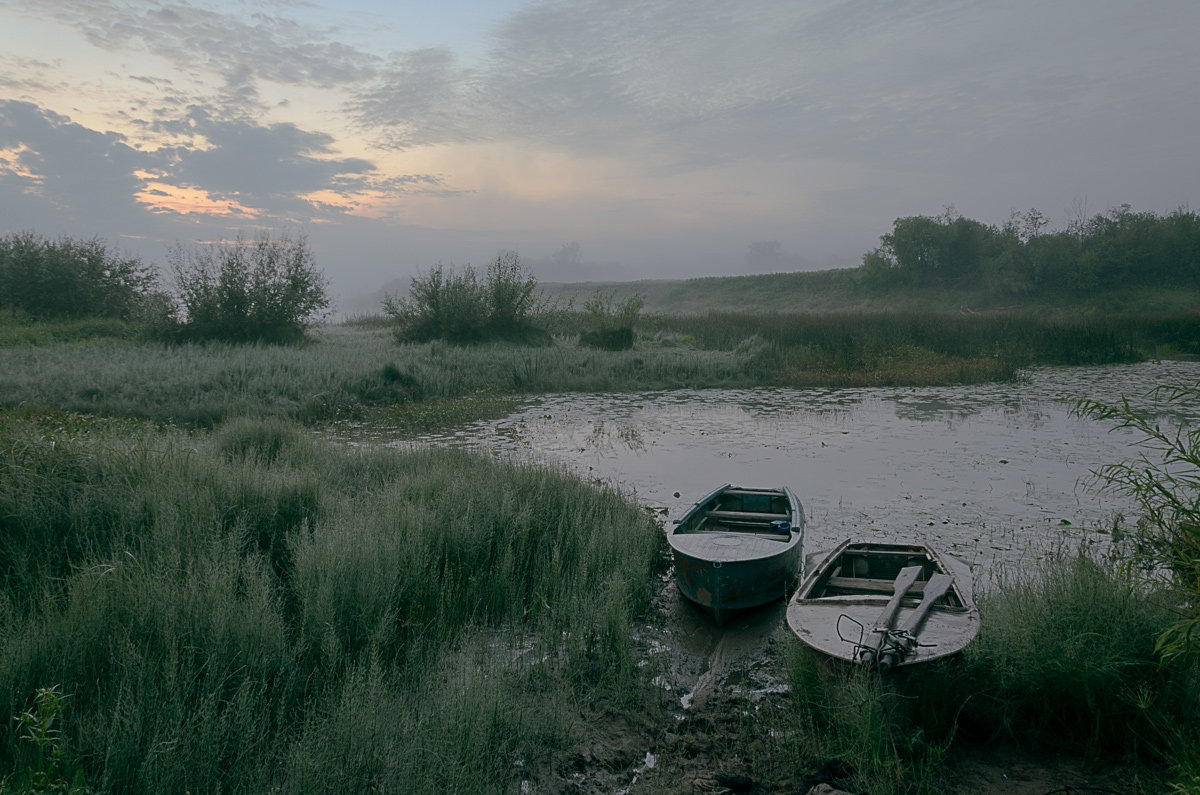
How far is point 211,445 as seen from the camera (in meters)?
8.88

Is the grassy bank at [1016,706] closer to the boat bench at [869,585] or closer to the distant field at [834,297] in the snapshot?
the boat bench at [869,585]

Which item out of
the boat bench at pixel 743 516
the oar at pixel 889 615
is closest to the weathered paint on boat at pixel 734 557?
the boat bench at pixel 743 516

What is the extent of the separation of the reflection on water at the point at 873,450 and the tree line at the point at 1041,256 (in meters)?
34.0

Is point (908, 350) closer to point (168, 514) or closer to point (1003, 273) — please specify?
point (168, 514)

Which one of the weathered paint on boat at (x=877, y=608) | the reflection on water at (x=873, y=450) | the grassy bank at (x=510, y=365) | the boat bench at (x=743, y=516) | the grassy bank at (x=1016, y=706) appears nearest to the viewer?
the grassy bank at (x=1016, y=706)

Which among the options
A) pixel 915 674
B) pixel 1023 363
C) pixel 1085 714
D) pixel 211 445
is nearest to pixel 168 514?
pixel 211 445

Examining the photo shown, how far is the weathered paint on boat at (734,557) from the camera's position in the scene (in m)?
5.43

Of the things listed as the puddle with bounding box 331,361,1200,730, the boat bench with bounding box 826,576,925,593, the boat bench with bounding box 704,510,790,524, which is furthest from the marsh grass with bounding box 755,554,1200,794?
the boat bench with bounding box 704,510,790,524

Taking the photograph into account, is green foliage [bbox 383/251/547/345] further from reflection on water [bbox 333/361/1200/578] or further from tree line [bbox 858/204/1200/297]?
tree line [bbox 858/204/1200/297]

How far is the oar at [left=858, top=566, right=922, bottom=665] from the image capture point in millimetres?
3961

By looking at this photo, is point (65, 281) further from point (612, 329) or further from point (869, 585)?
point (869, 585)

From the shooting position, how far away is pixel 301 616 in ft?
15.3

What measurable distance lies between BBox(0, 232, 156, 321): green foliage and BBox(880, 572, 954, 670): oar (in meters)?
24.0

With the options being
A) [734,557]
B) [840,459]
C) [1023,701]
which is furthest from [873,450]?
[1023,701]
